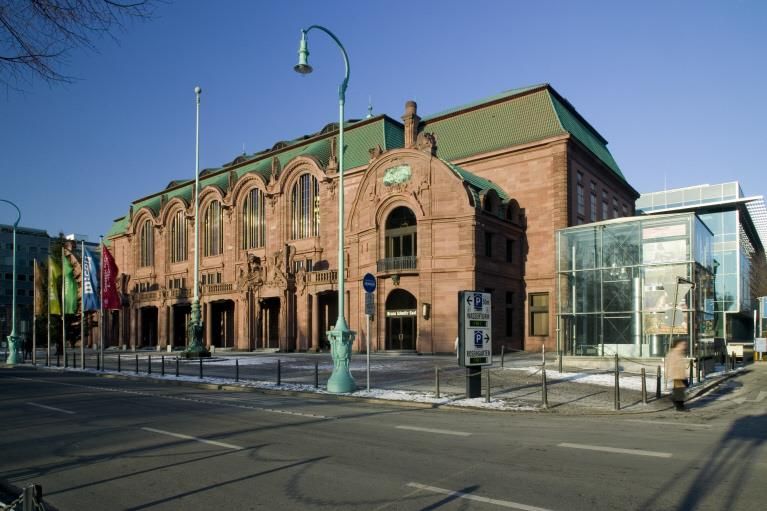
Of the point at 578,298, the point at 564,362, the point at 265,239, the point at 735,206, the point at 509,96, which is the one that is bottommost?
the point at 564,362

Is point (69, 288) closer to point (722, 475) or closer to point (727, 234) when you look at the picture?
point (722, 475)

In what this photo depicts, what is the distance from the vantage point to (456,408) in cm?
1551

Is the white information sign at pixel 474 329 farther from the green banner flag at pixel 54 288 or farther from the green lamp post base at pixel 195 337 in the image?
the green banner flag at pixel 54 288

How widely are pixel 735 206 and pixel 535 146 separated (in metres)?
41.3

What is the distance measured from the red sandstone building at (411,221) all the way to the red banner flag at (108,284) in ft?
56.8

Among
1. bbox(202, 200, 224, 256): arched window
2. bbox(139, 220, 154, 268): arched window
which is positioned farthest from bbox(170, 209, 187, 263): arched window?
bbox(139, 220, 154, 268): arched window

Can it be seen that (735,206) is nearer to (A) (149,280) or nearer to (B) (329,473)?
(A) (149,280)

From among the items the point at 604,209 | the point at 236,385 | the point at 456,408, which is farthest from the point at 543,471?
the point at 604,209

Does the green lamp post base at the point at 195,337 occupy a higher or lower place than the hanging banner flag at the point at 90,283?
lower

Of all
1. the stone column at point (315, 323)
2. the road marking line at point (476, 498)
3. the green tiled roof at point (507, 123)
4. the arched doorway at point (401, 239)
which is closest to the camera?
the road marking line at point (476, 498)

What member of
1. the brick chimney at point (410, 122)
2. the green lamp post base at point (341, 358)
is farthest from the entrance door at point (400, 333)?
the green lamp post base at point (341, 358)

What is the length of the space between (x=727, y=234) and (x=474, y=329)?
6652cm

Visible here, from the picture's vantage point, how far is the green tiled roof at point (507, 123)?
45.5 meters

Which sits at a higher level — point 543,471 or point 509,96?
point 509,96
